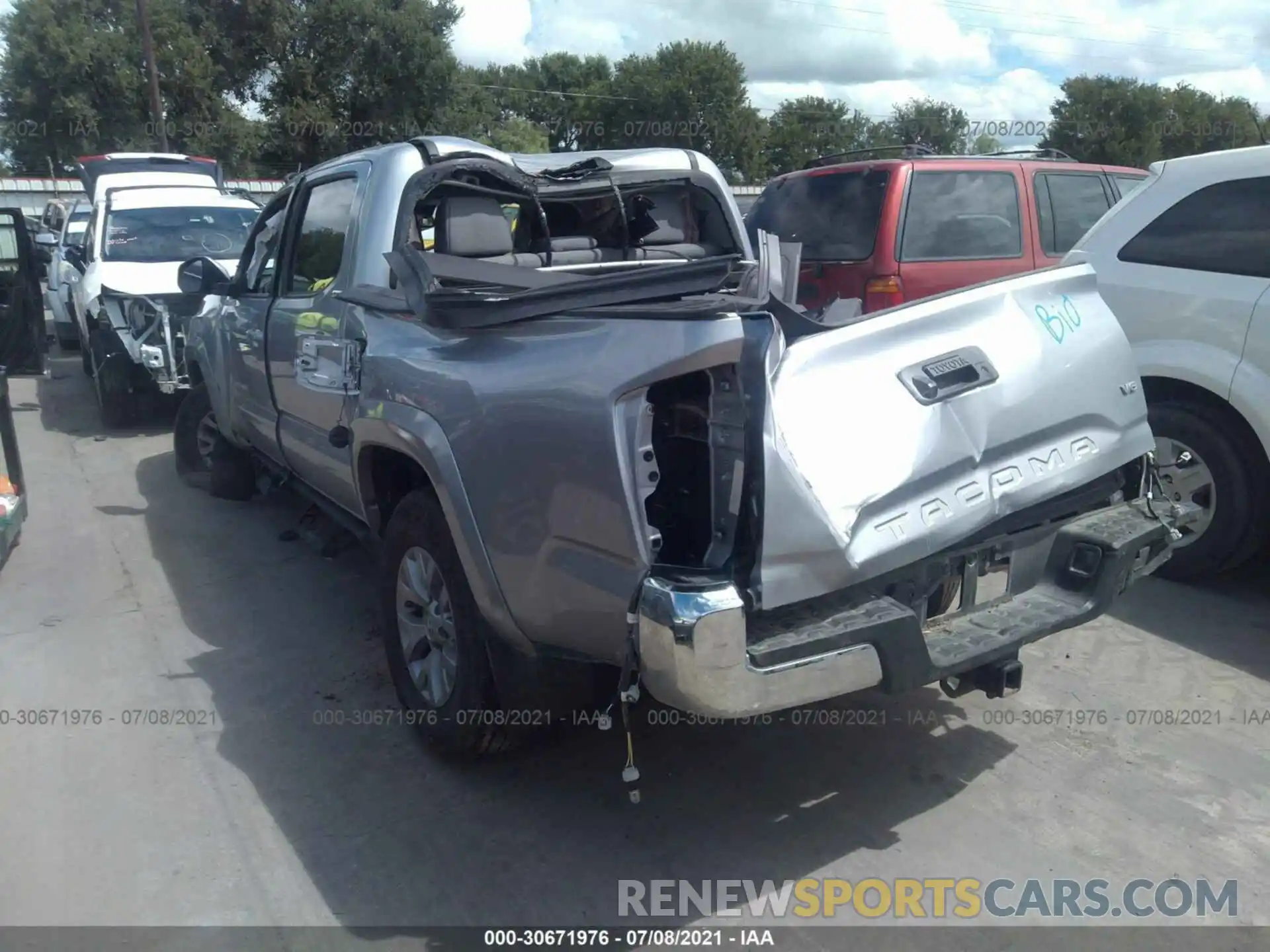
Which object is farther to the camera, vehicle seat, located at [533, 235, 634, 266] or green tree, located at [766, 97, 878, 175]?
green tree, located at [766, 97, 878, 175]

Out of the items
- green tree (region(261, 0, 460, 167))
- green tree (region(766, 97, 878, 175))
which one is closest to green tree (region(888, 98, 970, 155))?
green tree (region(766, 97, 878, 175))

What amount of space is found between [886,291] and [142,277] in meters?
6.65

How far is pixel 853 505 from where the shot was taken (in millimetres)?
2770

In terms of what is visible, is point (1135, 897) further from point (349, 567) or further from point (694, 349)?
point (349, 567)

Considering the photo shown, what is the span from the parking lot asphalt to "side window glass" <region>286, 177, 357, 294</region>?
5.34 feet

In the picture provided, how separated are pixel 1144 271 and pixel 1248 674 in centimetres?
206

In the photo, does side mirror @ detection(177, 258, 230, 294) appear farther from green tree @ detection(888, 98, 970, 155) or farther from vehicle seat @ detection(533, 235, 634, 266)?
green tree @ detection(888, 98, 970, 155)

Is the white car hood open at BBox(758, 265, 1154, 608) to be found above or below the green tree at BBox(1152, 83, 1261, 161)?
below

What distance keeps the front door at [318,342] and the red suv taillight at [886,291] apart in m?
3.60

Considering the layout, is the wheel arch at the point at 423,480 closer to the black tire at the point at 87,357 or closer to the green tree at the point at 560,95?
the black tire at the point at 87,357

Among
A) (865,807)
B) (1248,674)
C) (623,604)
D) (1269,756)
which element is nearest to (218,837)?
(623,604)

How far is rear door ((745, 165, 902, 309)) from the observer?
22.9ft

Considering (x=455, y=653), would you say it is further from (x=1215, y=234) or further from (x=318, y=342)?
(x=1215, y=234)

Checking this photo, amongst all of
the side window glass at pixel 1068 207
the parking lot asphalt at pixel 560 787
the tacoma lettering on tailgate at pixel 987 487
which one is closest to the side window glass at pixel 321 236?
the parking lot asphalt at pixel 560 787
